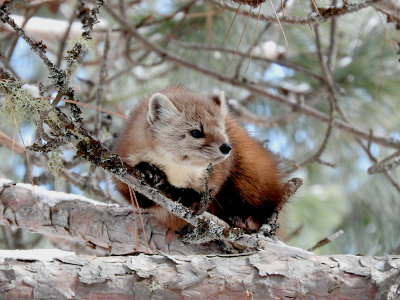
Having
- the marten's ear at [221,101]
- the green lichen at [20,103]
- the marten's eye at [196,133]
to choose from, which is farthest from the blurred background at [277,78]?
the green lichen at [20,103]

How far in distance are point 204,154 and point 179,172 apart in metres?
0.18

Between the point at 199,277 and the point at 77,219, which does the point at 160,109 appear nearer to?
the point at 77,219

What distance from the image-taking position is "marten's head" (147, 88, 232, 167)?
2449mm

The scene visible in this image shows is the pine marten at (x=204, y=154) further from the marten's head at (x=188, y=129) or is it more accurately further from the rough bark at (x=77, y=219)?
the rough bark at (x=77, y=219)

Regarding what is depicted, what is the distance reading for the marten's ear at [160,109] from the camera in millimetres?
2625

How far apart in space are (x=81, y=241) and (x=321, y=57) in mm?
1934

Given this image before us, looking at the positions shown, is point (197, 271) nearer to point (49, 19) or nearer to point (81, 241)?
point (81, 241)

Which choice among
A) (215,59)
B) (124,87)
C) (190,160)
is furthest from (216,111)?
(124,87)

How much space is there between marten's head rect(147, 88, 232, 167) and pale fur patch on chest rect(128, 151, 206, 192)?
0.02 m

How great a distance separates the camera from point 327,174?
6488mm

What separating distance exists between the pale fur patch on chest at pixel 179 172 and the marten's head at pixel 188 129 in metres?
0.02

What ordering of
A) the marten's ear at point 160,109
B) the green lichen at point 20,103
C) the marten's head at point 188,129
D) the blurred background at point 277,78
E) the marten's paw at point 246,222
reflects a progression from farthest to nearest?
the blurred background at point 277,78 < the marten's paw at point 246,222 < the marten's ear at point 160,109 < the marten's head at point 188,129 < the green lichen at point 20,103

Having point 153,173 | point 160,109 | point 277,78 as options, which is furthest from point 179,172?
point 277,78

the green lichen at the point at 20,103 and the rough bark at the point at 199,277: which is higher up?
the green lichen at the point at 20,103
